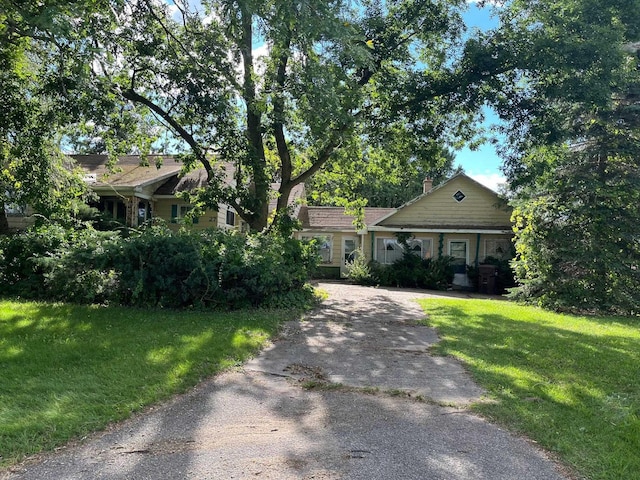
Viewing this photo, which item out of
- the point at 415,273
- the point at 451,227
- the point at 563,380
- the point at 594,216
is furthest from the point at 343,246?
the point at 563,380

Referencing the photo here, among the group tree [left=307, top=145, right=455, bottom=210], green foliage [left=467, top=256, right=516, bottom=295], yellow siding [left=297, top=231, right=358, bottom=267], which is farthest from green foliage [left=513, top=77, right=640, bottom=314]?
yellow siding [left=297, top=231, right=358, bottom=267]

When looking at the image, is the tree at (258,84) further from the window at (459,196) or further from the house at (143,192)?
the window at (459,196)

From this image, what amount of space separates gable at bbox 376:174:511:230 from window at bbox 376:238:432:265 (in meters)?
0.89

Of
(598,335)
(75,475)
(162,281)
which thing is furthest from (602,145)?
(75,475)

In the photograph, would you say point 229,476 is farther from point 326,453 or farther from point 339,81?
point 339,81

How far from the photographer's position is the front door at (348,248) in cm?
2367

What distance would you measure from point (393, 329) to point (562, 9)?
29.1ft

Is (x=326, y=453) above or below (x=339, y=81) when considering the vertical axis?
below

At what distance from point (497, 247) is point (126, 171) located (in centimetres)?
1807

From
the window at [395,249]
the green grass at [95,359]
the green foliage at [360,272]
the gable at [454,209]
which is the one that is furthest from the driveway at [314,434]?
the gable at [454,209]

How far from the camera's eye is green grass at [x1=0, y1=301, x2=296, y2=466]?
12.7 ft

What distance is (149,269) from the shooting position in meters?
9.72

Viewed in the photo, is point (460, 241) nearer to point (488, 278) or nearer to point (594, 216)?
point (488, 278)

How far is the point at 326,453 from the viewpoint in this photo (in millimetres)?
3473
